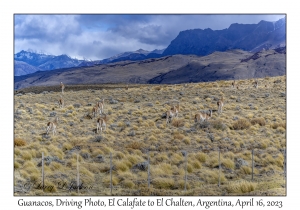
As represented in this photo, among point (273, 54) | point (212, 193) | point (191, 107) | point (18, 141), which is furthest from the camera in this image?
point (273, 54)

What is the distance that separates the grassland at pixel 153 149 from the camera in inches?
526

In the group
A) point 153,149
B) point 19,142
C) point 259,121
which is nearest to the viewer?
point 19,142

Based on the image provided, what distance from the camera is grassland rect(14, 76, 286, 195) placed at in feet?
43.8

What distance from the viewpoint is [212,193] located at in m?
12.5

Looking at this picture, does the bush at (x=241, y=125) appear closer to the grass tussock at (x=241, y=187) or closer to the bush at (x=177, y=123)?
the bush at (x=177, y=123)

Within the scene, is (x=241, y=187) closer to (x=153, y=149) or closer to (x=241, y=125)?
(x=153, y=149)

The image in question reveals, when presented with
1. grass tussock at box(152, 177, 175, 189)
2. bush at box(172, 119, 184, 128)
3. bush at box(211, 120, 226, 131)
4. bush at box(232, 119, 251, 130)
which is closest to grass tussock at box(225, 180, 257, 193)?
grass tussock at box(152, 177, 175, 189)

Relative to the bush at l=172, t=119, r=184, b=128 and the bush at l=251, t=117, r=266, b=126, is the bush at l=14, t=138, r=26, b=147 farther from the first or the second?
the bush at l=251, t=117, r=266, b=126

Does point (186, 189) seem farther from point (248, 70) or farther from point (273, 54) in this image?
point (273, 54)

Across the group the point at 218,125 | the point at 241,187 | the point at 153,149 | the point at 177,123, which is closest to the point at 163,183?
the point at 241,187

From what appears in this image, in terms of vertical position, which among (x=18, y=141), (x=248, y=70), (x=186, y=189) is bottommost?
(x=186, y=189)

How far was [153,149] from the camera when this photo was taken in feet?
61.9

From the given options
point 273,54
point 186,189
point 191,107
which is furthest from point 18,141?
point 273,54
